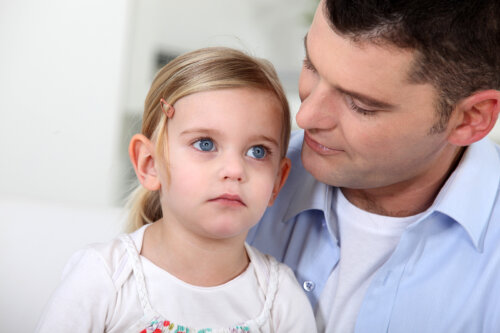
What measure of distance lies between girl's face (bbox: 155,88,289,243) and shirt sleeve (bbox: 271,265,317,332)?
0.67ft

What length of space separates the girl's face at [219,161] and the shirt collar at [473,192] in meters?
0.48

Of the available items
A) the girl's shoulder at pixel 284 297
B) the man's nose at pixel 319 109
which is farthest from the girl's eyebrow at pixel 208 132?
the girl's shoulder at pixel 284 297

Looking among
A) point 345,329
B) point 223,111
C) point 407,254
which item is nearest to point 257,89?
point 223,111

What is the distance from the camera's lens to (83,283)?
132 centimetres

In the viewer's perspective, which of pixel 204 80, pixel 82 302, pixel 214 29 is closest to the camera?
pixel 82 302

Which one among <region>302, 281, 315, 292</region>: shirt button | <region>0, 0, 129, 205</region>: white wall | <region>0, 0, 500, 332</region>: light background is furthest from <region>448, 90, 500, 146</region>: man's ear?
<region>0, 0, 129, 205</region>: white wall

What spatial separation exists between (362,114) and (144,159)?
1.84 ft

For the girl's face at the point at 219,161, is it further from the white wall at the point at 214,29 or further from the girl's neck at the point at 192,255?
the white wall at the point at 214,29

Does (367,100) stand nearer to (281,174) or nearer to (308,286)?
(281,174)

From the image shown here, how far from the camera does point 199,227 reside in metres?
1.38

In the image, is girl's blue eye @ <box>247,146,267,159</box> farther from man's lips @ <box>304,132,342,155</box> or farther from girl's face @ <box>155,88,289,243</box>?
man's lips @ <box>304,132,342,155</box>

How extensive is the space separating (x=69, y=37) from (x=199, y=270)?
2.88m

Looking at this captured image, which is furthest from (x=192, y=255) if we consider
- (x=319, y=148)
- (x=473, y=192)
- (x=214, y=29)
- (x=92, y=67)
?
(x=214, y=29)

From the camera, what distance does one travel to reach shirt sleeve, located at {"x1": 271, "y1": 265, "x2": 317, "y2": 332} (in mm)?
1466
